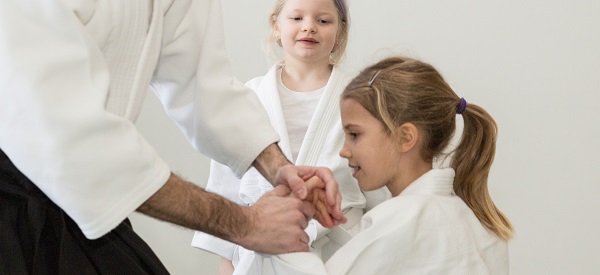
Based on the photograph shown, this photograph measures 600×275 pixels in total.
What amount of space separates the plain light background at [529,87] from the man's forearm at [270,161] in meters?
1.42

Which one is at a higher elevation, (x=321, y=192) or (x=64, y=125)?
(x=64, y=125)

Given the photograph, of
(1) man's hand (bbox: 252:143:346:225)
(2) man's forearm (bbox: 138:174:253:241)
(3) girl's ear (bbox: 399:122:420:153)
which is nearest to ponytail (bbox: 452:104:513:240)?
(3) girl's ear (bbox: 399:122:420:153)

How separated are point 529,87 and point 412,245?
1.65 metres

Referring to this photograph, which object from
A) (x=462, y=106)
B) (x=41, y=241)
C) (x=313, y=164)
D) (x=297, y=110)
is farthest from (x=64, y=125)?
(x=297, y=110)

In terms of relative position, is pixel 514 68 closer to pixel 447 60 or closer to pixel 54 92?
pixel 447 60

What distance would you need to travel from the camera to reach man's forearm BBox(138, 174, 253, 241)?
1408mm

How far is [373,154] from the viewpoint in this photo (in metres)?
1.88

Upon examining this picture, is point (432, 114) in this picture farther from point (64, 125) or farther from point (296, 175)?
point (64, 125)

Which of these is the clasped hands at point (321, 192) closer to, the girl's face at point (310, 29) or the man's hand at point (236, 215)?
the man's hand at point (236, 215)

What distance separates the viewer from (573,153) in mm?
3150

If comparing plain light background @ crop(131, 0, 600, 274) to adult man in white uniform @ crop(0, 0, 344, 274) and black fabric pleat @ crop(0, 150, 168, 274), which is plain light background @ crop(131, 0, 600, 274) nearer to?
adult man in white uniform @ crop(0, 0, 344, 274)

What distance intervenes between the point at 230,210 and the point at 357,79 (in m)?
0.64

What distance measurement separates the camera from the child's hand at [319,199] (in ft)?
5.48

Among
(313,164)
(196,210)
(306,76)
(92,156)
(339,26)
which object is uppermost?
(92,156)
